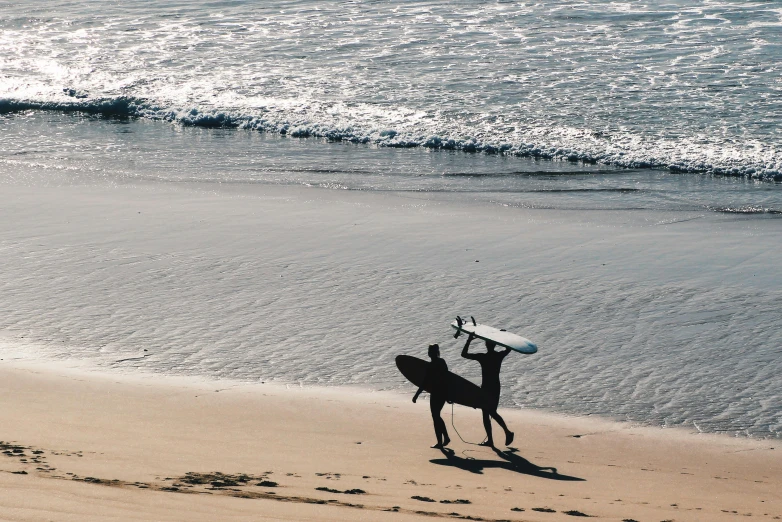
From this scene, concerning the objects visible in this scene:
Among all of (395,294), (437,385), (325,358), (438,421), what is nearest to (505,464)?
(438,421)

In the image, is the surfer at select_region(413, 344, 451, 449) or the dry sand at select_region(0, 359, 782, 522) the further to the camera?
the surfer at select_region(413, 344, 451, 449)

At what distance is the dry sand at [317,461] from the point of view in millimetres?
6152

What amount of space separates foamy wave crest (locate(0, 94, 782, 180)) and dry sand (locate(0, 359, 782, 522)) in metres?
9.76

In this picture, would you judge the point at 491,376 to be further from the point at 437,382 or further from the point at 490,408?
the point at 437,382

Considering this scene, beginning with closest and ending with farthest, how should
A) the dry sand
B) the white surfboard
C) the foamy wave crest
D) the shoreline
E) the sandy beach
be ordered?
the dry sand < the sandy beach < the white surfboard < the shoreline < the foamy wave crest

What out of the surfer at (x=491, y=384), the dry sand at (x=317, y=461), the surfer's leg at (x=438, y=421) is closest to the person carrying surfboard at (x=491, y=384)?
the surfer at (x=491, y=384)

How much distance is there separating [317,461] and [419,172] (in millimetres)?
10234

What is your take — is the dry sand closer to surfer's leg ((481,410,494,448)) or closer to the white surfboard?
surfer's leg ((481,410,494,448))

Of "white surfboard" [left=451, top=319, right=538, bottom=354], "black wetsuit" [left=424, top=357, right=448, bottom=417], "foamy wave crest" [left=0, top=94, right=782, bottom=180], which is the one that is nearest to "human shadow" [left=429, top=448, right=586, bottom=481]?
"black wetsuit" [left=424, top=357, right=448, bottom=417]

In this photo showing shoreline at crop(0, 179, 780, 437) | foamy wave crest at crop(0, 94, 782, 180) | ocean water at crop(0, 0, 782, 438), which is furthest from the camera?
foamy wave crest at crop(0, 94, 782, 180)

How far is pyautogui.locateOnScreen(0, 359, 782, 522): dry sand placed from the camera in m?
6.15

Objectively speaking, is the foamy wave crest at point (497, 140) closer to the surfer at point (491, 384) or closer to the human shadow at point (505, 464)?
the surfer at point (491, 384)

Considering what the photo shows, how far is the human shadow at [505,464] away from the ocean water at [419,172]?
1.11 metres

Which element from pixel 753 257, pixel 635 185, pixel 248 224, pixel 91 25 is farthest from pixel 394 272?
pixel 91 25
